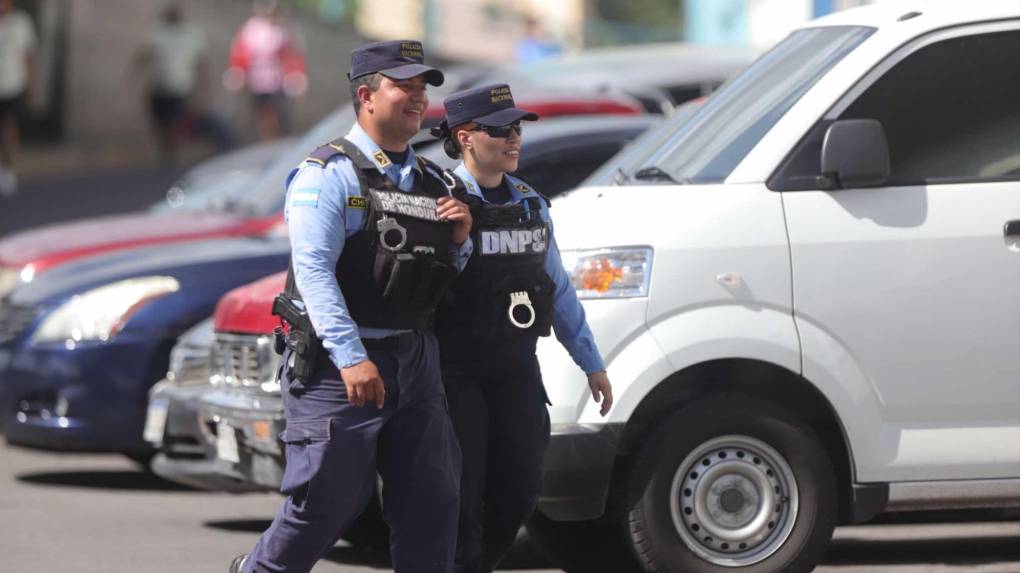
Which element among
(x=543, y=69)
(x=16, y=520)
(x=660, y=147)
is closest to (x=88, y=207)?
(x=543, y=69)

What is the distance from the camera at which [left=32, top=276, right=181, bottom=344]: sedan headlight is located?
9375mm

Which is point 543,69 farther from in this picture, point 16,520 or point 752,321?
point 752,321

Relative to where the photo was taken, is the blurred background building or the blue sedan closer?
the blue sedan

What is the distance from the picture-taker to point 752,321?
664 centimetres

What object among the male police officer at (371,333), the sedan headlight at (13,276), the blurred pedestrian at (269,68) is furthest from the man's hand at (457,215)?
the blurred pedestrian at (269,68)

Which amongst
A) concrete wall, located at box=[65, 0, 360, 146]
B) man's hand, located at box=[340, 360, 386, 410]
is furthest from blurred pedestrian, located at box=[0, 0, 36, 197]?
man's hand, located at box=[340, 360, 386, 410]

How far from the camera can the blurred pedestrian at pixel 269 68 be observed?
22.2 m

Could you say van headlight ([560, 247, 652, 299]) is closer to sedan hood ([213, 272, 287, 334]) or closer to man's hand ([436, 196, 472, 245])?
man's hand ([436, 196, 472, 245])

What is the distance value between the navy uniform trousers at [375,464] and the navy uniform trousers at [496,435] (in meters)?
0.37

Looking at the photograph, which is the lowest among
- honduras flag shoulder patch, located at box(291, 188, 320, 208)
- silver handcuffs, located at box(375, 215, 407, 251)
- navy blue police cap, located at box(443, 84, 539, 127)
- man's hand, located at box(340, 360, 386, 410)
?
man's hand, located at box(340, 360, 386, 410)

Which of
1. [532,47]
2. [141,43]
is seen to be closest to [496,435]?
[532,47]

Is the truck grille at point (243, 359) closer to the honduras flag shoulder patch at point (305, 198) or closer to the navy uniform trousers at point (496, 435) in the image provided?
the navy uniform trousers at point (496, 435)

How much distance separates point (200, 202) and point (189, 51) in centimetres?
1124

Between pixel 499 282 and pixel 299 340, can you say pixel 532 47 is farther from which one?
pixel 299 340
